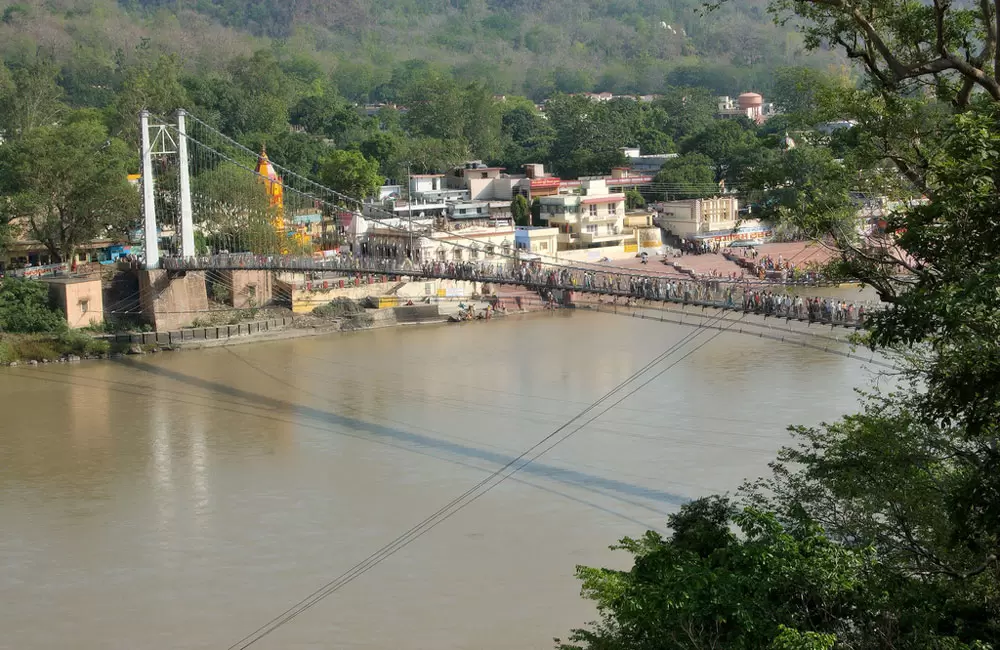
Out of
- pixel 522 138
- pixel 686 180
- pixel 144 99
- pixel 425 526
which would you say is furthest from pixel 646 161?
pixel 425 526

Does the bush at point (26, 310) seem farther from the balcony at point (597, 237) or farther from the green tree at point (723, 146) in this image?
the green tree at point (723, 146)

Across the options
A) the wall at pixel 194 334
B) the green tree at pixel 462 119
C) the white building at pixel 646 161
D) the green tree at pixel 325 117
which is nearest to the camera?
the wall at pixel 194 334

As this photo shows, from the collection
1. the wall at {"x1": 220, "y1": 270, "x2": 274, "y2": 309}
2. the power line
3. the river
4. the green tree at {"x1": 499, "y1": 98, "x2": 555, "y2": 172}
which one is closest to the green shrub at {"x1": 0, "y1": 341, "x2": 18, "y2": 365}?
the river

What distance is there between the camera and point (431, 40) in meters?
38.6

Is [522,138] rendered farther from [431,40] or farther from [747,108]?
[431,40]

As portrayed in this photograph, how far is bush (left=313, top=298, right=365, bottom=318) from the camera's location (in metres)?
10.5

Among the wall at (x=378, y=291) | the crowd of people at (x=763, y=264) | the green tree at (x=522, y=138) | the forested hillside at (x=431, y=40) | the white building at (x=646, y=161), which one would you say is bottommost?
the wall at (x=378, y=291)

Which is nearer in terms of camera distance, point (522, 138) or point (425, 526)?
point (425, 526)

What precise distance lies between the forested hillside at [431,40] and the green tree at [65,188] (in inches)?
538

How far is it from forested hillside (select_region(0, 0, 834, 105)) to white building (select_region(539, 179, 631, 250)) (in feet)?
43.9

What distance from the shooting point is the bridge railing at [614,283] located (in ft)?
20.5

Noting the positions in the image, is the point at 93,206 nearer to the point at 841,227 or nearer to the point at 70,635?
the point at 70,635

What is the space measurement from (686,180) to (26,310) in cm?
848


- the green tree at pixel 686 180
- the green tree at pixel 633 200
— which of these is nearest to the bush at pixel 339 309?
the green tree at pixel 633 200
